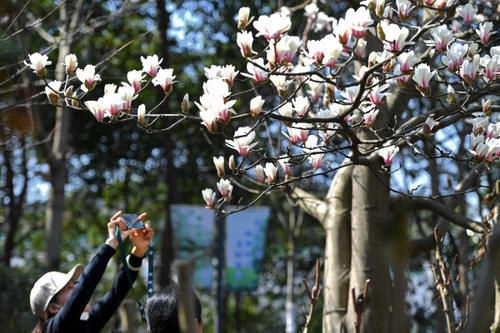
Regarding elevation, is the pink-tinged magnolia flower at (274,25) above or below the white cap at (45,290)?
above

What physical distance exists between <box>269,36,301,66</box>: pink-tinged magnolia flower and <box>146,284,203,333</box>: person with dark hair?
40.9 inches

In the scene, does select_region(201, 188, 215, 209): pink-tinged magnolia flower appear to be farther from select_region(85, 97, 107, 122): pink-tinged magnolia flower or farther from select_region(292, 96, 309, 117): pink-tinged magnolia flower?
select_region(85, 97, 107, 122): pink-tinged magnolia flower

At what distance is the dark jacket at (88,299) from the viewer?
9.23 feet

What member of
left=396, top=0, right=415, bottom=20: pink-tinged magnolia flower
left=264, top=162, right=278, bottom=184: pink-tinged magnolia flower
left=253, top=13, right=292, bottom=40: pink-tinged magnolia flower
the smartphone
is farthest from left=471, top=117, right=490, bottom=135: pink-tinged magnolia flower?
the smartphone

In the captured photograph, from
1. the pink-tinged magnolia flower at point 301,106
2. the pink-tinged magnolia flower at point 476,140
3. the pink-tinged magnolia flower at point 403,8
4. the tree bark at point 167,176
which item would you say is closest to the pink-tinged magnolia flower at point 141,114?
the pink-tinged magnolia flower at point 301,106

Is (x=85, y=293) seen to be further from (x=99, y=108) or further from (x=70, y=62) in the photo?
(x=70, y=62)

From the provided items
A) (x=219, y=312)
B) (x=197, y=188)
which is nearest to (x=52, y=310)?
(x=219, y=312)

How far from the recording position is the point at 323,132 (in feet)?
11.3

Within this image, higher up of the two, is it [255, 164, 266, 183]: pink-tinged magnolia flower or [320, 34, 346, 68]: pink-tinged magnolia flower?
[320, 34, 346, 68]: pink-tinged magnolia flower

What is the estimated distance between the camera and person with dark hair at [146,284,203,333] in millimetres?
2258

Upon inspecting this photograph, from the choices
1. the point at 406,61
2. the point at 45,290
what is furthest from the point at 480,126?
the point at 45,290

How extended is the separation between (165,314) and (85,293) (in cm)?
69

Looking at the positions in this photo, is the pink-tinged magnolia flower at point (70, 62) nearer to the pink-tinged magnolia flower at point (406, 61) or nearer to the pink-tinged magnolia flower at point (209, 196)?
the pink-tinged magnolia flower at point (209, 196)

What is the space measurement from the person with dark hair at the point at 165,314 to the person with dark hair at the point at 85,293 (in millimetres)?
606
